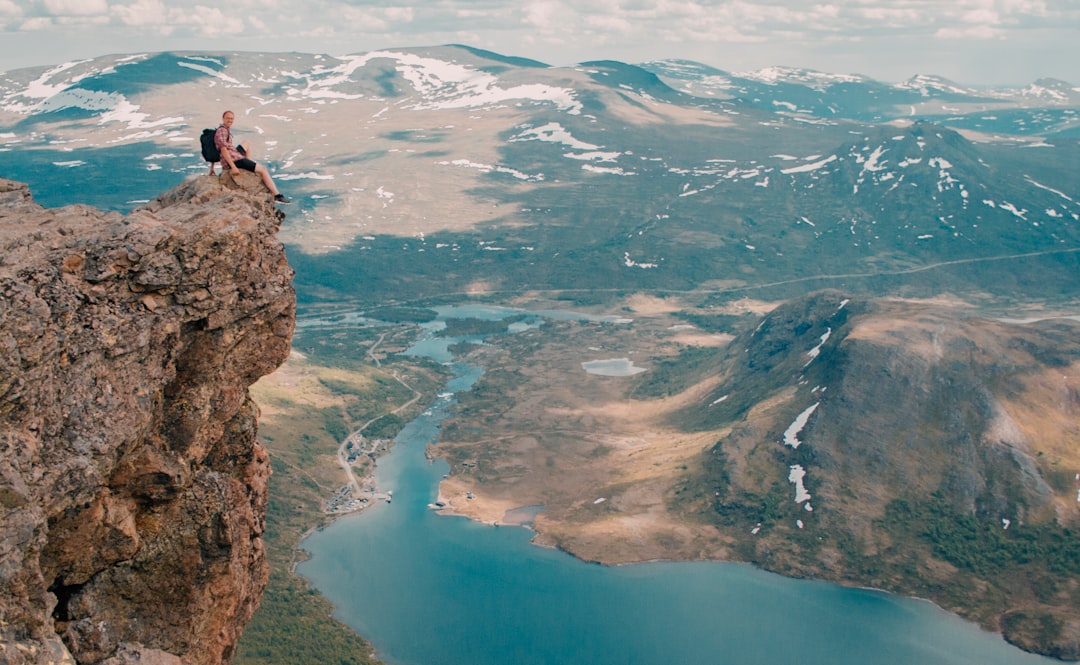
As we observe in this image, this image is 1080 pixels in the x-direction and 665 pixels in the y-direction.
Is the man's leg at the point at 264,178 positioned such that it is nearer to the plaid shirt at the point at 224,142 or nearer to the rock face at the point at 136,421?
the plaid shirt at the point at 224,142

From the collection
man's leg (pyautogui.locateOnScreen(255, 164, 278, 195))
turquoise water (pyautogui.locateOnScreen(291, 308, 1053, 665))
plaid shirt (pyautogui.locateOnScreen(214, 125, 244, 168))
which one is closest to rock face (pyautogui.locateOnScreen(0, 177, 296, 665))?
man's leg (pyautogui.locateOnScreen(255, 164, 278, 195))

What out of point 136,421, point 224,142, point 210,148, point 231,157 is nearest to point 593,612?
point 210,148

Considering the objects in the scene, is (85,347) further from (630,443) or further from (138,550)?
(630,443)

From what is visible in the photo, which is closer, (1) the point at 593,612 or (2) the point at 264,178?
(2) the point at 264,178

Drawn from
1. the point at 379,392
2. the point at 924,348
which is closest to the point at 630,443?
the point at 924,348

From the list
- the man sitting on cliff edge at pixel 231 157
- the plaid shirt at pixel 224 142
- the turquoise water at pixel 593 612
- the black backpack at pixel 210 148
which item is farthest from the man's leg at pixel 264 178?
the turquoise water at pixel 593 612

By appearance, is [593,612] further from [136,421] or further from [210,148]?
[136,421]

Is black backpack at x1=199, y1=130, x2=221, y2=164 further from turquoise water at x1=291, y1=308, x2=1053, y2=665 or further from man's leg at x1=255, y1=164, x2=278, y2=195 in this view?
turquoise water at x1=291, y1=308, x2=1053, y2=665
